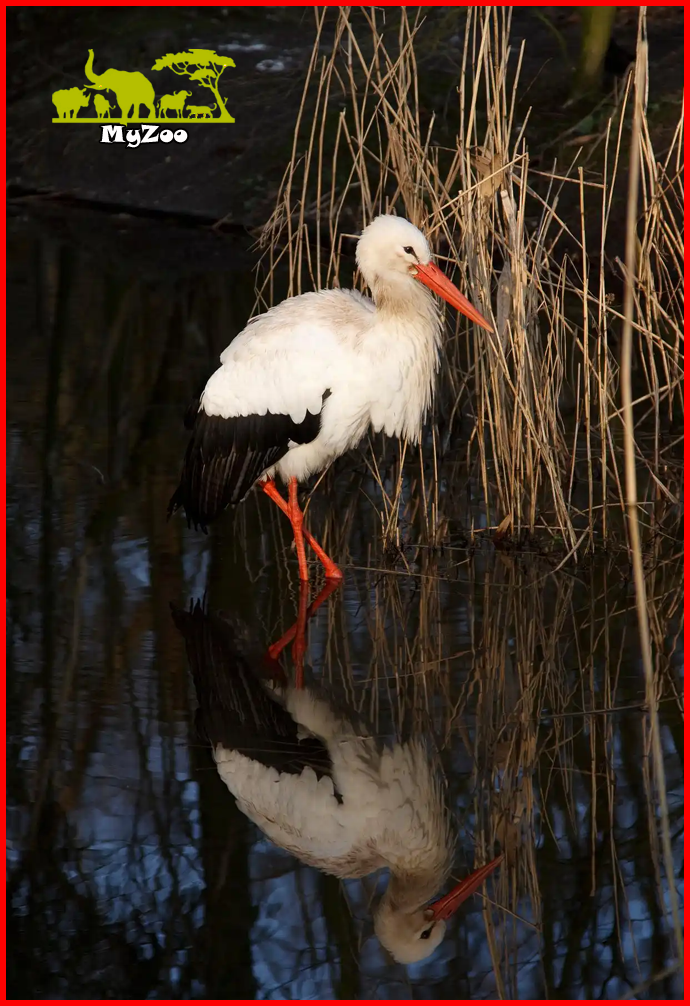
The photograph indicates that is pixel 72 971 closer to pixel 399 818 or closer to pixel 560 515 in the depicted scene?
pixel 399 818

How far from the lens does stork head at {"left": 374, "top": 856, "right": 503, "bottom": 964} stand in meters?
3.39

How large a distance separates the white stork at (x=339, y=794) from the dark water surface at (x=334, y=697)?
2.3 inches

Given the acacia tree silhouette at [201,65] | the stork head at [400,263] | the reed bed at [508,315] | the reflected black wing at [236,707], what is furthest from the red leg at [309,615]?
Answer: the acacia tree silhouette at [201,65]

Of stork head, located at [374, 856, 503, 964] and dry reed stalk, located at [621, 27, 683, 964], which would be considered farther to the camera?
stork head, located at [374, 856, 503, 964]

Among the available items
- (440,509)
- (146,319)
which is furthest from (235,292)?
(440,509)

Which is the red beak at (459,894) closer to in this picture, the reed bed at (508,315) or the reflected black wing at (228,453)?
the reed bed at (508,315)

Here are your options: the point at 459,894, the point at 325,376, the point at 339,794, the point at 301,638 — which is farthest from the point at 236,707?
the point at 325,376

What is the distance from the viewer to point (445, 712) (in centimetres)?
448

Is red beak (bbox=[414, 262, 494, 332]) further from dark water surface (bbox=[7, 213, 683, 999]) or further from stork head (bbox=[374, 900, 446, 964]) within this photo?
stork head (bbox=[374, 900, 446, 964])

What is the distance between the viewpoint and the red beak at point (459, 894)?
3.48 metres

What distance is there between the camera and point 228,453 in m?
5.60

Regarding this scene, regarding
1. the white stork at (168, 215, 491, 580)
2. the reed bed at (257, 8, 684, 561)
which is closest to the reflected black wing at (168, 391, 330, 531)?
the white stork at (168, 215, 491, 580)

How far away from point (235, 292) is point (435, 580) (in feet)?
20.7

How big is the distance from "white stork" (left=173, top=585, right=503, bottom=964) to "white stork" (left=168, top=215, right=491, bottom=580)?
108 centimetres
